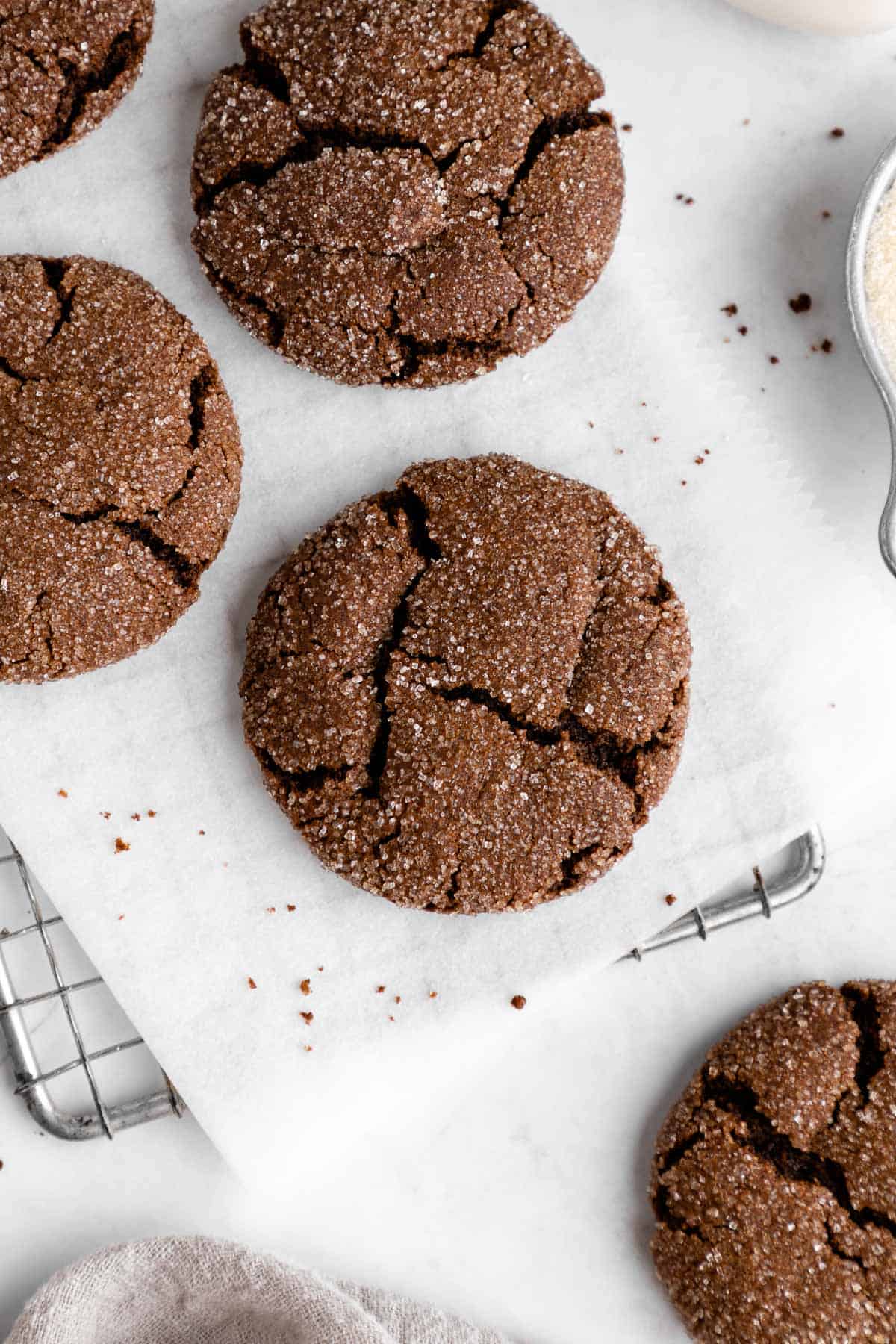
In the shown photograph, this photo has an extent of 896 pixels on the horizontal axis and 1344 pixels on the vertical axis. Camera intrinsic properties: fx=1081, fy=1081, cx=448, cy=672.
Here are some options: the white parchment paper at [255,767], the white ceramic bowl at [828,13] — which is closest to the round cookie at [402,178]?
the white parchment paper at [255,767]

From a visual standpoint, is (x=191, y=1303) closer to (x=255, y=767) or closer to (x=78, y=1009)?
(x=78, y=1009)

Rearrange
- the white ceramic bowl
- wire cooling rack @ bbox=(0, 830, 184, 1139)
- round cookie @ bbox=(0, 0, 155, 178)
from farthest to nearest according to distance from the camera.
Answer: wire cooling rack @ bbox=(0, 830, 184, 1139)
the white ceramic bowl
round cookie @ bbox=(0, 0, 155, 178)

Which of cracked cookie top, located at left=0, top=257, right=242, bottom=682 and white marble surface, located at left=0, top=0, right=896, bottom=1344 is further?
white marble surface, located at left=0, top=0, right=896, bottom=1344

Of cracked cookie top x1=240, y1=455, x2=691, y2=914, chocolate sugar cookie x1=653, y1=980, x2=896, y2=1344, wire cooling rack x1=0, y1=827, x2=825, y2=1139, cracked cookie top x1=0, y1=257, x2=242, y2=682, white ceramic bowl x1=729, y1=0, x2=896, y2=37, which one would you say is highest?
white ceramic bowl x1=729, y1=0, x2=896, y2=37

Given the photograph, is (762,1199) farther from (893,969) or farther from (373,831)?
(373,831)

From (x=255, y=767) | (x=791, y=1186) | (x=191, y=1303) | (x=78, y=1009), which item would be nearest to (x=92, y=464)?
(x=255, y=767)

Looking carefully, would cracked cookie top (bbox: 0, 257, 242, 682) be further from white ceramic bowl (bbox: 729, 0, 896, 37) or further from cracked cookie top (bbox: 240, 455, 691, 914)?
white ceramic bowl (bbox: 729, 0, 896, 37)

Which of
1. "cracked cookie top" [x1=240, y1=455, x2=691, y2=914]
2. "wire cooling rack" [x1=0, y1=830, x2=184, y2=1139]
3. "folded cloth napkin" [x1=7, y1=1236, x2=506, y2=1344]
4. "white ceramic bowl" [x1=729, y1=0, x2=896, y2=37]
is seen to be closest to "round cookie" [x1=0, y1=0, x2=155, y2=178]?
"cracked cookie top" [x1=240, y1=455, x2=691, y2=914]

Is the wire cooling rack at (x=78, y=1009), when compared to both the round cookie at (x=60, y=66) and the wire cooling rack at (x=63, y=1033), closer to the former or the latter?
the wire cooling rack at (x=63, y=1033)

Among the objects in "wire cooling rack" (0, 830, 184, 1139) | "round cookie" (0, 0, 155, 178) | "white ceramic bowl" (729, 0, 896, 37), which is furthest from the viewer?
"wire cooling rack" (0, 830, 184, 1139)
